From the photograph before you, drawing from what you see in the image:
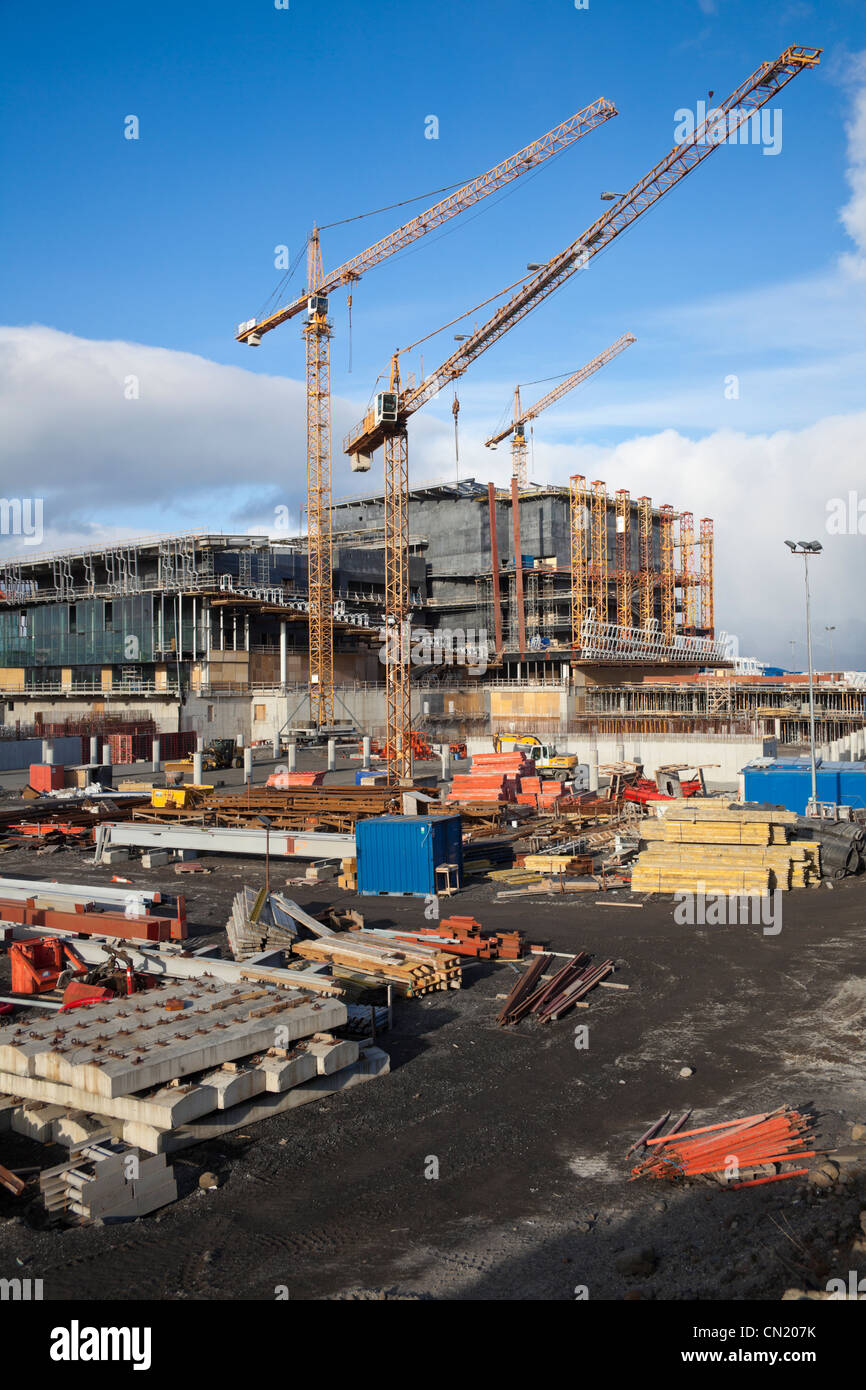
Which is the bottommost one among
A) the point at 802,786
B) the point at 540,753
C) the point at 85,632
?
the point at 802,786

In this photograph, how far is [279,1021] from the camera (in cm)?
1109

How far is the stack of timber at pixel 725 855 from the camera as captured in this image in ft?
70.7

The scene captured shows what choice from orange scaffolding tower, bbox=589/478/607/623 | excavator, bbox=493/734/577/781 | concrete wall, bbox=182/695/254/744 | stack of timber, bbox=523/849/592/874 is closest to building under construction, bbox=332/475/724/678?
orange scaffolding tower, bbox=589/478/607/623

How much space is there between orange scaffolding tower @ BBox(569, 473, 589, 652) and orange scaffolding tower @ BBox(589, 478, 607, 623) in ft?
2.90

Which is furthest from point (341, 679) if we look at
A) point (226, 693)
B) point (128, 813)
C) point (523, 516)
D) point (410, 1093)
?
point (410, 1093)

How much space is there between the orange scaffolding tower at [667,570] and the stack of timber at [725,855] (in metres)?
77.9

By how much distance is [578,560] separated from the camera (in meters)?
83.9

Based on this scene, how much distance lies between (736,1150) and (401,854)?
544 inches

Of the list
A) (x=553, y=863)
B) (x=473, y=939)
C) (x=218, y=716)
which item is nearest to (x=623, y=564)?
(x=218, y=716)

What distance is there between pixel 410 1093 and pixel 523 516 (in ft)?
263

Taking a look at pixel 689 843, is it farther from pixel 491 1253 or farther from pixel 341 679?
pixel 341 679
